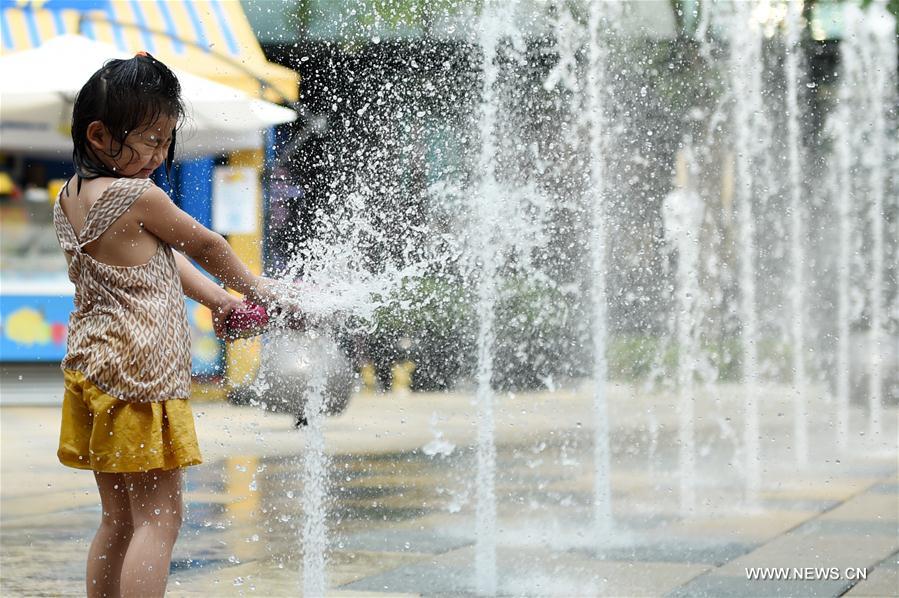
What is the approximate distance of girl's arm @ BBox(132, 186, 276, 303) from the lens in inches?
90.2

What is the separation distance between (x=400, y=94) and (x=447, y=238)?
2325 mm

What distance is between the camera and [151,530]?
7.41 feet

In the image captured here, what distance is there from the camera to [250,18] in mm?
10742

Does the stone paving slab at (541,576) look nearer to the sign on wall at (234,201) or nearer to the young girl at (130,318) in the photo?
the young girl at (130,318)

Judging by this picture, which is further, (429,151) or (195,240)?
(429,151)

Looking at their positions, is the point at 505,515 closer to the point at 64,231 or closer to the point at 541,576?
the point at 541,576

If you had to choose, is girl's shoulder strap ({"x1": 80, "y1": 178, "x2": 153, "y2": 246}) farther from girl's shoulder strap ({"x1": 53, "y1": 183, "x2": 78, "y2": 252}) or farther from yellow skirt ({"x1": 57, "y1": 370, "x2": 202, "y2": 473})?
yellow skirt ({"x1": 57, "y1": 370, "x2": 202, "y2": 473})

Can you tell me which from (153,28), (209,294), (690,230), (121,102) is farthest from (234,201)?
(121,102)

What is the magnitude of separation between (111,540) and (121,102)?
0.77 meters

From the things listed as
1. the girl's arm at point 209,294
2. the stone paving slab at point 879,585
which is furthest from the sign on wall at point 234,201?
the girl's arm at point 209,294

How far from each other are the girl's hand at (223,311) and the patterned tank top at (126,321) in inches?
4.8

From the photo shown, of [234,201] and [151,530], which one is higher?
[234,201]

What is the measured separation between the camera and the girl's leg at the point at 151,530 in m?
2.22

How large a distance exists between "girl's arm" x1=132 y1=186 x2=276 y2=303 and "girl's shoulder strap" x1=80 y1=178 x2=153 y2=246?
0.02m
